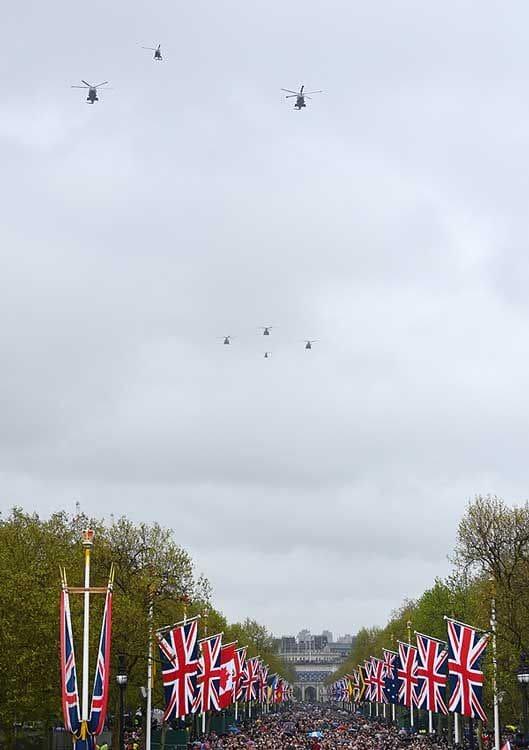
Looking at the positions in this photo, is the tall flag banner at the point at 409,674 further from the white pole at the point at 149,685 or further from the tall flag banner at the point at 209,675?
the white pole at the point at 149,685

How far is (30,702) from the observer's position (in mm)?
50969

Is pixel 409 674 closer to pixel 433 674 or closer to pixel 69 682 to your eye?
pixel 433 674

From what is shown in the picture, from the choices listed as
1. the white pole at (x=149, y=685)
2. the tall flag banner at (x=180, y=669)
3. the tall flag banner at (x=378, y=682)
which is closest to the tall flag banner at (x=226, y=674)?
the white pole at (x=149, y=685)

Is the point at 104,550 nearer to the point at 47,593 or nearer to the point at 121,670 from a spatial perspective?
the point at 47,593

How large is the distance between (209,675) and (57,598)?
1262 cm

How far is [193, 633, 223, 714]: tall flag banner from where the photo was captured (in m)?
62.0

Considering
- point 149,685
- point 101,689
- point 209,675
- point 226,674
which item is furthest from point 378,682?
point 101,689

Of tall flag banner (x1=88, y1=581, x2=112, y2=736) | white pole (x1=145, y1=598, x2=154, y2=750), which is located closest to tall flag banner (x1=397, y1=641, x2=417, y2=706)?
white pole (x1=145, y1=598, x2=154, y2=750)

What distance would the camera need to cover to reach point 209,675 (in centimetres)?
6266

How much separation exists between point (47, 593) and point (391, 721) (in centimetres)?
8404

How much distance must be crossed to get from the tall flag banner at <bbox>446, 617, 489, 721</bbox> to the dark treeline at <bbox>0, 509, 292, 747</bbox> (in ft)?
60.5

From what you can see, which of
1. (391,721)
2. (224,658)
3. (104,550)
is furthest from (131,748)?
(391,721)

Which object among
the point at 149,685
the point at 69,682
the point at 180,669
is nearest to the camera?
the point at 69,682

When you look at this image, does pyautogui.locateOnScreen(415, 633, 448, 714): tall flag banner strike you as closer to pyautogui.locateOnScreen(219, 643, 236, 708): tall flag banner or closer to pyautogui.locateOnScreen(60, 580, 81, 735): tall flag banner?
pyautogui.locateOnScreen(219, 643, 236, 708): tall flag banner
